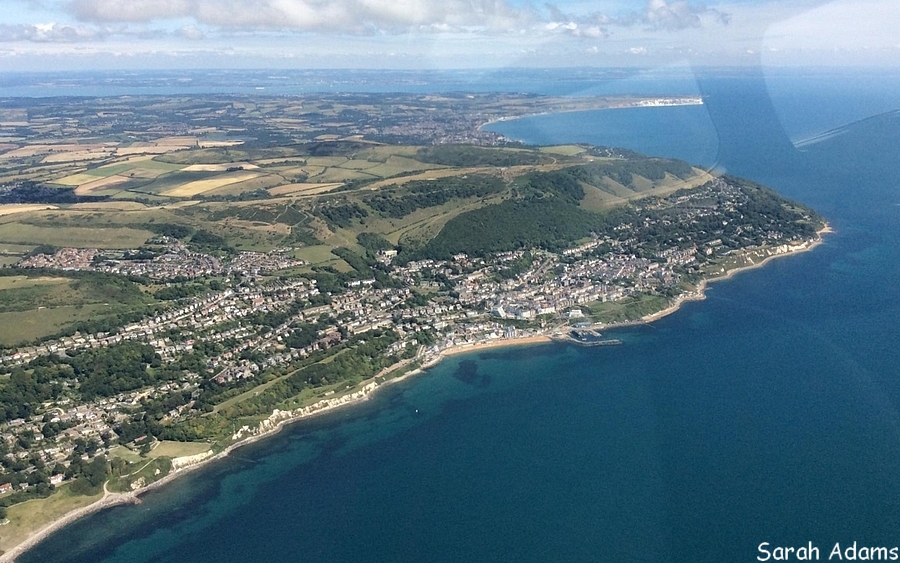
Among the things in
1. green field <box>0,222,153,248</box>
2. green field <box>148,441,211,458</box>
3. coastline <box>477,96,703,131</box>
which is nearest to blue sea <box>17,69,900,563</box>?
green field <box>148,441,211,458</box>

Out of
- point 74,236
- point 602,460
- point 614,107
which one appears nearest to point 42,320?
point 74,236

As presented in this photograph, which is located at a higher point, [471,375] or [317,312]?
[317,312]

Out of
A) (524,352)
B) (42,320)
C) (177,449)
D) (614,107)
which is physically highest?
(614,107)

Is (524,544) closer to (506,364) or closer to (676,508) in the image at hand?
(676,508)

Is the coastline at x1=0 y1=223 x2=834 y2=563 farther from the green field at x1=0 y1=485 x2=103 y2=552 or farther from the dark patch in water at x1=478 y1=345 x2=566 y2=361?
the dark patch in water at x1=478 y1=345 x2=566 y2=361

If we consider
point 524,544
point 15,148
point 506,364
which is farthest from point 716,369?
point 15,148

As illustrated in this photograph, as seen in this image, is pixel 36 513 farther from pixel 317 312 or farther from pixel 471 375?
pixel 317 312

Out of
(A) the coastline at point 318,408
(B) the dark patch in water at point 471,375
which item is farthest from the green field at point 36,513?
(B) the dark patch in water at point 471,375
